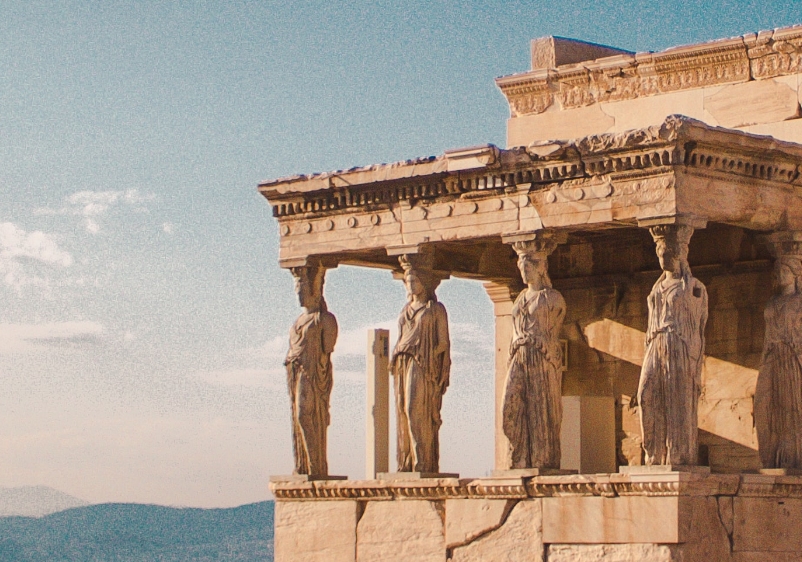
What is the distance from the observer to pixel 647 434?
18.3m

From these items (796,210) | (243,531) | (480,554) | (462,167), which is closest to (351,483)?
(480,554)

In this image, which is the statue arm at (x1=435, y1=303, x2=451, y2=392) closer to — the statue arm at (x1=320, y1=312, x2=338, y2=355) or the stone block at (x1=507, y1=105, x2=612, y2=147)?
the statue arm at (x1=320, y1=312, x2=338, y2=355)

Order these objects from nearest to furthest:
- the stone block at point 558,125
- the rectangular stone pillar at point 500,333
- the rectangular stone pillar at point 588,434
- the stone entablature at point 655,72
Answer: the stone entablature at point 655,72 → the rectangular stone pillar at point 588,434 → the stone block at point 558,125 → the rectangular stone pillar at point 500,333

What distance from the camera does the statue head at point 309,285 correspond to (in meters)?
20.7

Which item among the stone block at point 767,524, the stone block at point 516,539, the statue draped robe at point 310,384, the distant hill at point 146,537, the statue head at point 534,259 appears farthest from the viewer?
the distant hill at point 146,537

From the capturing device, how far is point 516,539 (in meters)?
19.0

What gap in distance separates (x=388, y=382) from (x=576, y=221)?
4.10 m

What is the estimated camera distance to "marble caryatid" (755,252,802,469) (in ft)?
62.0

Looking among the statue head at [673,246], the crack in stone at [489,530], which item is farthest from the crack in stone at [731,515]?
the statue head at [673,246]

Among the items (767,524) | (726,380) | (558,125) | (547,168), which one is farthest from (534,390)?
(558,125)

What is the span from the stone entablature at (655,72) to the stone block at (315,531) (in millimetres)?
4291

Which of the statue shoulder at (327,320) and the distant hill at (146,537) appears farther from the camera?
Answer: the distant hill at (146,537)

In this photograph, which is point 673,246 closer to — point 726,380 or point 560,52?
point 726,380

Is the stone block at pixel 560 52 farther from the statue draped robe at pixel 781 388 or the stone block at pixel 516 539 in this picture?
the stone block at pixel 516 539
